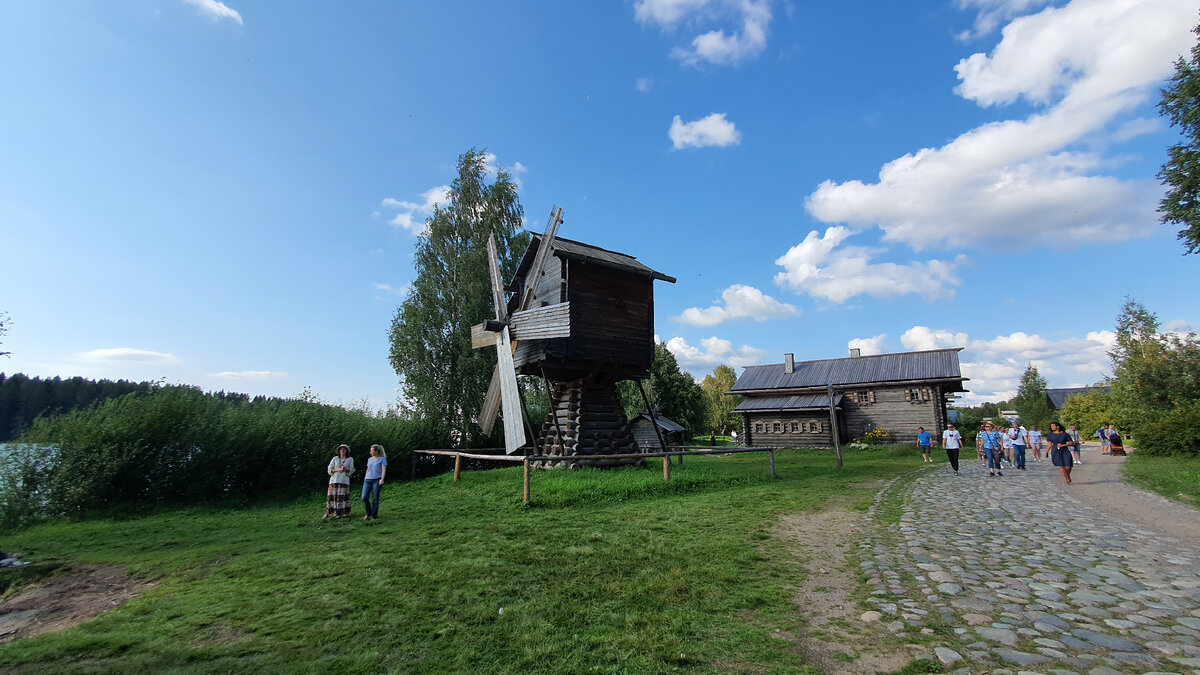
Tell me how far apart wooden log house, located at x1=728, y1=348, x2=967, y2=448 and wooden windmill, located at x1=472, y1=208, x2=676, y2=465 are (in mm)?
19641

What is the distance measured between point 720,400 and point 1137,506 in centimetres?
5745

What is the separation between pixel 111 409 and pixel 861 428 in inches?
1447

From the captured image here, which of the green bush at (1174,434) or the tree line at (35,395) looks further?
the tree line at (35,395)

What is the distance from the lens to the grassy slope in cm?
388

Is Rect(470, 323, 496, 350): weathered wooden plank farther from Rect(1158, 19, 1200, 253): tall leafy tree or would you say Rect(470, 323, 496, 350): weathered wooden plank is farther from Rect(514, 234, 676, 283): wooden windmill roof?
Rect(1158, 19, 1200, 253): tall leafy tree

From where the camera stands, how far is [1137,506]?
9742mm

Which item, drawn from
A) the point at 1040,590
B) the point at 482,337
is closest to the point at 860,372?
the point at 482,337

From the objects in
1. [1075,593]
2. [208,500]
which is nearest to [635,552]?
[1075,593]

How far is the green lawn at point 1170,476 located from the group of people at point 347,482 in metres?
15.9

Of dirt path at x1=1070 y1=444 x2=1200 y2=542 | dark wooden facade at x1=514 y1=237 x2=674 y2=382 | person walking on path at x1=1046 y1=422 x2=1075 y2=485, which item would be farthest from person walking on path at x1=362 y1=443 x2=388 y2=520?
person walking on path at x1=1046 y1=422 x2=1075 y2=485

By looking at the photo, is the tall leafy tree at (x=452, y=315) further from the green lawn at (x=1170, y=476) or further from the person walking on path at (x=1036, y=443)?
the person walking on path at (x=1036, y=443)

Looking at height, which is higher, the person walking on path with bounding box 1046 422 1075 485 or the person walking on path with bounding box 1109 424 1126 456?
the person walking on path with bounding box 1046 422 1075 485

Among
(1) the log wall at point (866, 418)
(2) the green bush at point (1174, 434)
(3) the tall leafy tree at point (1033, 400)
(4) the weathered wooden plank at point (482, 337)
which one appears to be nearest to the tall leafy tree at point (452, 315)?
(4) the weathered wooden plank at point (482, 337)

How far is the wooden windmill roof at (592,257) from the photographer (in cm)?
1498
